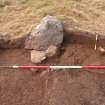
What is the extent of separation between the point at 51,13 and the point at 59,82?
1.65 m

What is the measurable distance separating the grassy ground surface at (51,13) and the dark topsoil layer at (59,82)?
1.46 ft

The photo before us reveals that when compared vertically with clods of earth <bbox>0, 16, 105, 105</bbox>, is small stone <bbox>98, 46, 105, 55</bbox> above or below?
above

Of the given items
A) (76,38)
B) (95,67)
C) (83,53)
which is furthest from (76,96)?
(76,38)

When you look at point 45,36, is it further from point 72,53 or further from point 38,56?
point 72,53

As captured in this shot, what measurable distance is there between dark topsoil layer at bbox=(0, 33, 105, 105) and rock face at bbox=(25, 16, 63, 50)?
16 cm

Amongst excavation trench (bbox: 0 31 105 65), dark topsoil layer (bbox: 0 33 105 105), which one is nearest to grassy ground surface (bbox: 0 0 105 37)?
excavation trench (bbox: 0 31 105 65)

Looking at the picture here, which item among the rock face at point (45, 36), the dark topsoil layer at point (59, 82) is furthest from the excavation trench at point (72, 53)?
the rock face at point (45, 36)

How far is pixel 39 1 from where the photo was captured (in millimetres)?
4922

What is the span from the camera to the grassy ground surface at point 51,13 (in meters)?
4.04

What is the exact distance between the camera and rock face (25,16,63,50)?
3717mm

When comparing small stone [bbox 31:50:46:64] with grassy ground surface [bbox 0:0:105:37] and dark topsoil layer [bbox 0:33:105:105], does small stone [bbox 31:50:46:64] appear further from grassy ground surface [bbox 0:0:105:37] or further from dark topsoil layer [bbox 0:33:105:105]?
grassy ground surface [bbox 0:0:105:37]

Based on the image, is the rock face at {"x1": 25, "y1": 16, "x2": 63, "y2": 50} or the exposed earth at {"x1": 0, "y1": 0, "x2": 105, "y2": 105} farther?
the rock face at {"x1": 25, "y1": 16, "x2": 63, "y2": 50}

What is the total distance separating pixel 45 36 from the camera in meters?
3.73

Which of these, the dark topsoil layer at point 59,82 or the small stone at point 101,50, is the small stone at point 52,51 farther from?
the small stone at point 101,50
